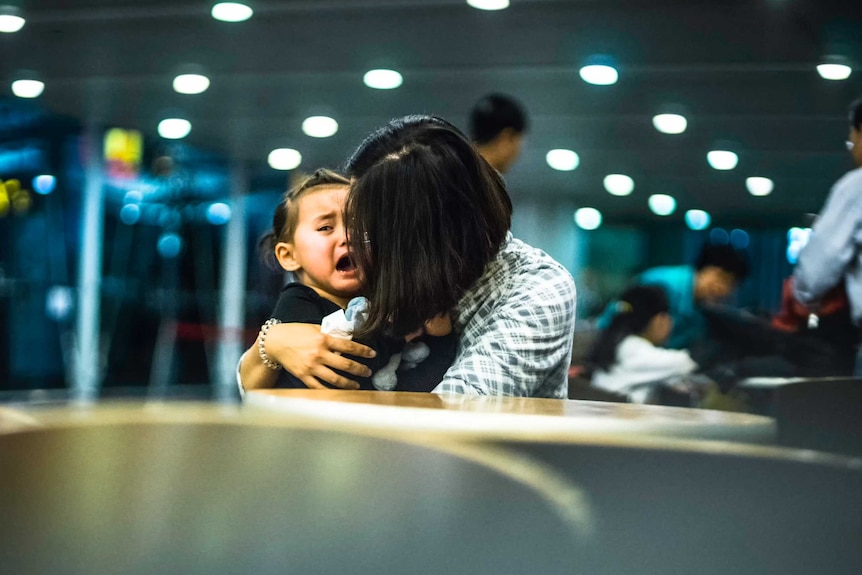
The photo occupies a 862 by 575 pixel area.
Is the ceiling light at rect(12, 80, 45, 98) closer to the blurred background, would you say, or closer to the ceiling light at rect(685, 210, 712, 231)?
the blurred background

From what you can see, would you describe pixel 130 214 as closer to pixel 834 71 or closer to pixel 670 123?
pixel 670 123

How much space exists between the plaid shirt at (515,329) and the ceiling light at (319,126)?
6352 mm

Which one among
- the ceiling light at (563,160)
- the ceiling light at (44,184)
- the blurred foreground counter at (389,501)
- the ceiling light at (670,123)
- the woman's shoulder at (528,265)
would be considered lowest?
the blurred foreground counter at (389,501)


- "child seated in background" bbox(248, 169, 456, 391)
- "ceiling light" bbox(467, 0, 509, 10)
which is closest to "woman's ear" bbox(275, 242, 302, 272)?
"child seated in background" bbox(248, 169, 456, 391)

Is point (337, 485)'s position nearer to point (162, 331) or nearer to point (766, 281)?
point (766, 281)

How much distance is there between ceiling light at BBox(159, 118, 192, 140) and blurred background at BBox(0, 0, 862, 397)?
1 centimetres

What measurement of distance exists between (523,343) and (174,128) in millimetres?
7116

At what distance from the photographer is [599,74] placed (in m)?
6.25

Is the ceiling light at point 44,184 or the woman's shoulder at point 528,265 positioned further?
the ceiling light at point 44,184

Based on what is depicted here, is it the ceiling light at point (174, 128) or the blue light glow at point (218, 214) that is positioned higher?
the ceiling light at point (174, 128)

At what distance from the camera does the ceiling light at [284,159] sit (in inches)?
314

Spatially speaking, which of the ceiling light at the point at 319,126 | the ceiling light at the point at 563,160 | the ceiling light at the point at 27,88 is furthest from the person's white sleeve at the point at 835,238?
the ceiling light at the point at 27,88

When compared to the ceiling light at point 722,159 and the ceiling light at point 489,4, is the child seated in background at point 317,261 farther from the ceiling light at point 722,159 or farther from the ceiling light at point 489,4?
the ceiling light at point 722,159

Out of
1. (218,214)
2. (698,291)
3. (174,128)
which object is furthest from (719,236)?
(174,128)
